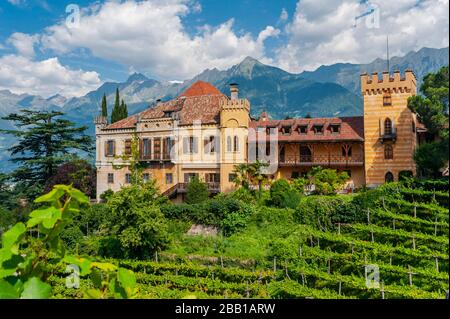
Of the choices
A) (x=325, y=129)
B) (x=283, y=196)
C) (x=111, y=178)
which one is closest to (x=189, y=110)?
(x=111, y=178)

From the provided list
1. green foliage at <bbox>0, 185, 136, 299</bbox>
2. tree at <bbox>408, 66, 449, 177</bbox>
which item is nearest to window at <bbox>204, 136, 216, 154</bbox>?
tree at <bbox>408, 66, 449, 177</bbox>

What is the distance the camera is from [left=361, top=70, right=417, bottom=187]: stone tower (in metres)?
28.2

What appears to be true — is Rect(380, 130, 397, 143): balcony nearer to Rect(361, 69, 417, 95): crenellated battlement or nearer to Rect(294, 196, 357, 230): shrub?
Rect(361, 69, 417, 95): crenellated battlement

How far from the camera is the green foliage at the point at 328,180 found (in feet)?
89.3

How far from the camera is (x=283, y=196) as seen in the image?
979 inches

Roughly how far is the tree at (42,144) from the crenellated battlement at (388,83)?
89.6 feet

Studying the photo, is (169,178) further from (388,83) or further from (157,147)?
(388,83)

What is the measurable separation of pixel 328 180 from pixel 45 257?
2711 centimetres

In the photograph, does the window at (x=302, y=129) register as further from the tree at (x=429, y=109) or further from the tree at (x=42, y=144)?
the tree at (x=42, y=144)

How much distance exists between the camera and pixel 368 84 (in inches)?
1153

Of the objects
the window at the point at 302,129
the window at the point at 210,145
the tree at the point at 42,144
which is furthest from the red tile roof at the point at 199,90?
the window at the point at 302,129

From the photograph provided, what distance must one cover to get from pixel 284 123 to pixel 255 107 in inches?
6391
